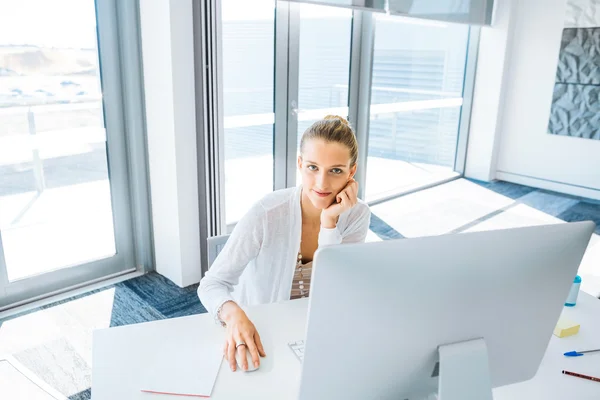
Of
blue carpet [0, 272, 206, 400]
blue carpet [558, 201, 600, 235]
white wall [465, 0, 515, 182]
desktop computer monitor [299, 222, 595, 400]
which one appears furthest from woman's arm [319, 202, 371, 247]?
white wall [465, 0, 515, 182]

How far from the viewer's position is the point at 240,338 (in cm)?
118

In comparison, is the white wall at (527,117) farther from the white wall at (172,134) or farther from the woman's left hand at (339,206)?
the woman's left hand at (339,206)

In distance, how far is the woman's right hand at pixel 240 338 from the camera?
3.73 feet

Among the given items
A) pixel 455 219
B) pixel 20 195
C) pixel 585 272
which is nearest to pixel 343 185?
pixel 20 195

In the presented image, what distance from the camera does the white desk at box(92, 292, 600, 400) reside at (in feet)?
3.44

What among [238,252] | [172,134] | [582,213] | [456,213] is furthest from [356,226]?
[582,213]

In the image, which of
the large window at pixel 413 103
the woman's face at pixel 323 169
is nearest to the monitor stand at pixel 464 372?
the woman's face at pixel 323 169

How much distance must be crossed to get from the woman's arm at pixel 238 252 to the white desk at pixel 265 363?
0.44 ft

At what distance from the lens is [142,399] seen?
1.01 metres

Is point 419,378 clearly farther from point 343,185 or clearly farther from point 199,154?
point 199,154

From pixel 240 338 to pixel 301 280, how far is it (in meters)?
0.47

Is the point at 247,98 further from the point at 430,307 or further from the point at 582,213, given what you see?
the point at 582,213

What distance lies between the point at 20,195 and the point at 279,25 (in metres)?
1.91

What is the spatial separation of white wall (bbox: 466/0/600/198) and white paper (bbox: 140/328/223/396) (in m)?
5.03
